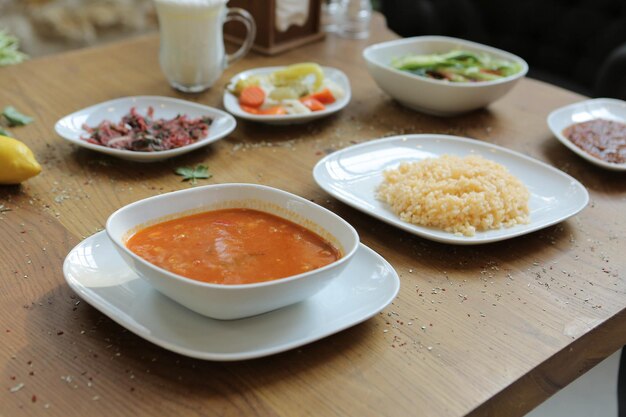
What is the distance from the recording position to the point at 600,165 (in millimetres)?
1475

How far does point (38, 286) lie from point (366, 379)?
50cm

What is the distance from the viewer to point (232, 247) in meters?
0.96

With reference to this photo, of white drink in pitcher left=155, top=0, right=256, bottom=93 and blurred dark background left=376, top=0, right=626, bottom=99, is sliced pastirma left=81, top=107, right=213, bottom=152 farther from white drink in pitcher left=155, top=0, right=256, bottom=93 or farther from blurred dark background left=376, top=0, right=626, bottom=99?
blurred dark background left=376, top=0, right=626, bottom=99

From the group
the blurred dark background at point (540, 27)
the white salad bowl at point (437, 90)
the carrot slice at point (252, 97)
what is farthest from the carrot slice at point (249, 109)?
the blurred dark background at point (540, 27)

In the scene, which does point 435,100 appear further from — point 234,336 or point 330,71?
point 234,336

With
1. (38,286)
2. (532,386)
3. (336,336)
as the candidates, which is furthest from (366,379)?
(38,286)

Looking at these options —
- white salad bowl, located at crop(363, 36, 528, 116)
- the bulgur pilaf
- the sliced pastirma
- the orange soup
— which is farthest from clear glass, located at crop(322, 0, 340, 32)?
the orange soup

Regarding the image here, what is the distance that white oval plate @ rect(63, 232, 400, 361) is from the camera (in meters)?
0.88

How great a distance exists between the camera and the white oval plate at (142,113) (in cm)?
138

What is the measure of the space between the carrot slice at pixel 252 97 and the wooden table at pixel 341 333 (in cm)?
6

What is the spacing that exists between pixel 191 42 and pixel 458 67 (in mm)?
673

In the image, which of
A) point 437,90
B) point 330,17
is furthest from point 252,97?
point 330,17

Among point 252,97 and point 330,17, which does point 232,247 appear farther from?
point 330,17

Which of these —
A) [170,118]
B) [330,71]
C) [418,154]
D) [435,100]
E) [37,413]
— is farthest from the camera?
[330,71]
